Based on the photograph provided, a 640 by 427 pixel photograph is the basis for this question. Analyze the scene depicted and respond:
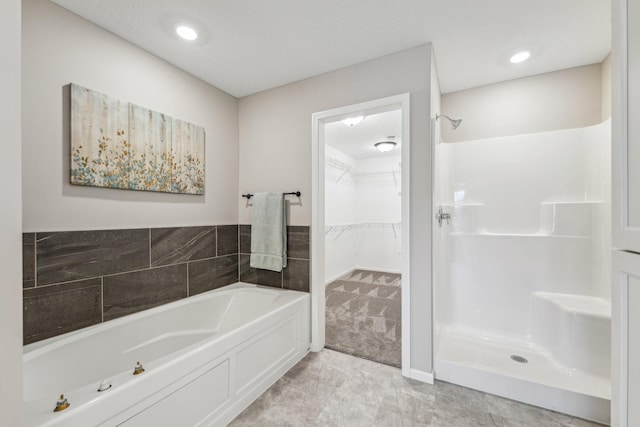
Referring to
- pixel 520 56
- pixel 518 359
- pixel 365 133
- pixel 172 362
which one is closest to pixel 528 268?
pixel 518 359

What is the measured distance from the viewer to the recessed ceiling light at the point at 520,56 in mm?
2046

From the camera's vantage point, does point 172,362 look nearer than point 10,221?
No

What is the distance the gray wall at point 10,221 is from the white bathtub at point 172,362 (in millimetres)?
354

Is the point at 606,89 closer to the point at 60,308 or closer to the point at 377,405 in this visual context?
the point at 377,405

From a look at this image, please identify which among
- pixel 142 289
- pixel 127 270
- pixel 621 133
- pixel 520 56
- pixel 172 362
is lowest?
pixel 172 362

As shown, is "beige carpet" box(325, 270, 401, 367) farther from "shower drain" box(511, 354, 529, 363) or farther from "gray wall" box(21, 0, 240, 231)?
"gray wall" box(21, 0, 240, 231)

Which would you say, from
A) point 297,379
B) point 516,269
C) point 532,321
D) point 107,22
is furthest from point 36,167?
point 532,321

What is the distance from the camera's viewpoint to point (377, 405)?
1.71 meters

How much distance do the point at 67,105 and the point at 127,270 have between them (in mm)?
1132

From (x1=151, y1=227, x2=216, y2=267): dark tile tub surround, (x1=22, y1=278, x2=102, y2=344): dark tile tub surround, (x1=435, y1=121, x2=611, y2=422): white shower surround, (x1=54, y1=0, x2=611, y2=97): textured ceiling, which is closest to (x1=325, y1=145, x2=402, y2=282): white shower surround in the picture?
A: (x1=435, y1=121, x2=611, y2=422): white shower surround

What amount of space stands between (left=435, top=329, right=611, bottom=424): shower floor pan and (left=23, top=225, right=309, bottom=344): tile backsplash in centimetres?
137

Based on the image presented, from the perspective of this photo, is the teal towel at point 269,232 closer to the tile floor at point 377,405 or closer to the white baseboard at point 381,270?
the tile floor at point 377,405

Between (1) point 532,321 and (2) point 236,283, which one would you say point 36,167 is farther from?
(1) point 532,321

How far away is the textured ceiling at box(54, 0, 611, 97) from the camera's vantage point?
160 centimetres
